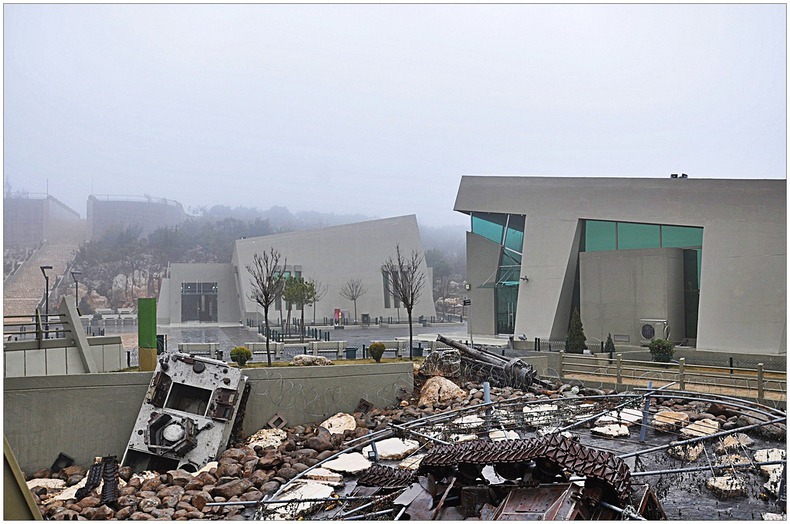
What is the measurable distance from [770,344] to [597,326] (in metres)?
4.44

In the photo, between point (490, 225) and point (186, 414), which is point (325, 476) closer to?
point (186, 414)

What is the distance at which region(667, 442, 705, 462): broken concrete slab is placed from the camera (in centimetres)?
739

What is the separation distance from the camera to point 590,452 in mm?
5113

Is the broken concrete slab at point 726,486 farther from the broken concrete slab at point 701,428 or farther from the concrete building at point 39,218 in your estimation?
the concrete building at point 39,218

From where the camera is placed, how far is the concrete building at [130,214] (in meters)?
68.3

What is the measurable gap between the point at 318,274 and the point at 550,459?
32839mm

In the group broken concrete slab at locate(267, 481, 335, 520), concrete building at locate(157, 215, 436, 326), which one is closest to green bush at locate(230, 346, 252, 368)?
broken concrete slab at locate(267, 481, 335, 520)

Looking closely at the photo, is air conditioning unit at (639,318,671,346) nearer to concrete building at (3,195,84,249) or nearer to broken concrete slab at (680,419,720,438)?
broken concrete slab at (680,419,720,438)

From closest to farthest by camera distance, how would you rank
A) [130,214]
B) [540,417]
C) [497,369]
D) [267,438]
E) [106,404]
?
[540,417] < [106,404] < [267,438] < [497,369] < [130,214]

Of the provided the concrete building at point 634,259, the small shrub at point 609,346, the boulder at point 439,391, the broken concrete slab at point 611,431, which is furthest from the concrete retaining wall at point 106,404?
the concrete building at point 634,259

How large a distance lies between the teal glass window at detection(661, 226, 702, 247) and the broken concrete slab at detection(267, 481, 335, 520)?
13.0 meters

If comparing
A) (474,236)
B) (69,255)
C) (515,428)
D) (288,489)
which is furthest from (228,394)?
(69,255)

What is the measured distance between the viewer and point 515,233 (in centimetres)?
2180

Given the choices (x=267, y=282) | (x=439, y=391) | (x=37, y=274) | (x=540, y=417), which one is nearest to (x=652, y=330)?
(x=439, y=391)
